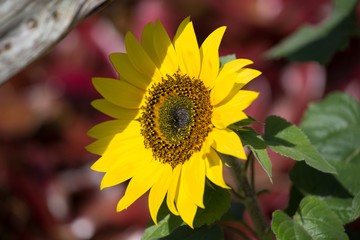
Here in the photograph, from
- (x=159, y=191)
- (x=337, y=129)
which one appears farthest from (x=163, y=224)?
(x=337, y=129)

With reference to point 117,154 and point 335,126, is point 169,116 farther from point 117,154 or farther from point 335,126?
point 335,126

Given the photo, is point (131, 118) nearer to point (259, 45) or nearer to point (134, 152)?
point (134, 152)

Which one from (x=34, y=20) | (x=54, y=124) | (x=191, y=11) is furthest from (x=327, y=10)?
(x=34, y=20)

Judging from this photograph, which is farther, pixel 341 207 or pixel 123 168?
pixel 341 207

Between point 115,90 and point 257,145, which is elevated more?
point 115,90

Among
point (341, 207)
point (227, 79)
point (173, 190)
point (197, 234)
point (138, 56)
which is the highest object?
point (138, 56)

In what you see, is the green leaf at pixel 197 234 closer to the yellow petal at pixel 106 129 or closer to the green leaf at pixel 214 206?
the green leaf at pixel 214 206

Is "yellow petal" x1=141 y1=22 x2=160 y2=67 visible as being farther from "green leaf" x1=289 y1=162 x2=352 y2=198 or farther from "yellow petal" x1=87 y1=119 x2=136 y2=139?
"green leaf" x1=289 y1=162 x2=352 y2=198
